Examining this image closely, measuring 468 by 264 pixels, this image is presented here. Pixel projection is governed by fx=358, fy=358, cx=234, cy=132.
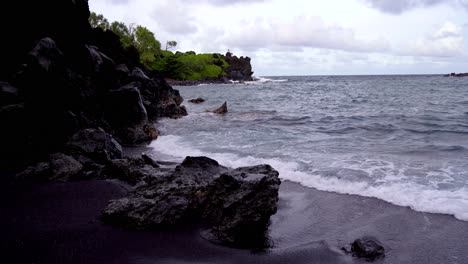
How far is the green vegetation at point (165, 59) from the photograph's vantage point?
275ft

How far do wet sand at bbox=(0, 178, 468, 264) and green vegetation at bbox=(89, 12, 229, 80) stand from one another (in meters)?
72.3

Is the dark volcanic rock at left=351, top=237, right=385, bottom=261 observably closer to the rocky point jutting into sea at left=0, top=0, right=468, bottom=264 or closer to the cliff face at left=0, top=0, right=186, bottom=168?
the rocky point jutting into sea at left=0, top=0, right=468, bottom=264

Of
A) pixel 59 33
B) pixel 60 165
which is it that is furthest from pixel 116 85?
pixel 60 165

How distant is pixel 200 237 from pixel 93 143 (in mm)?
5591

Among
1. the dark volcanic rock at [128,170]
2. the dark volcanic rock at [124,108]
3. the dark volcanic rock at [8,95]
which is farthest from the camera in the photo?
the dark volcanic rock at [124,108]

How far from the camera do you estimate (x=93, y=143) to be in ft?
34.5

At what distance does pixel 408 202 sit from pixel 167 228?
18.0 feet

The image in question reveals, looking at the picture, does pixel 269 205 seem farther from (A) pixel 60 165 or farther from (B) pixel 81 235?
(A) pixel 60 165

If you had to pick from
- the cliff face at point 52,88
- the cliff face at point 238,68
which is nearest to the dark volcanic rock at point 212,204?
the cliff face at point 52,88

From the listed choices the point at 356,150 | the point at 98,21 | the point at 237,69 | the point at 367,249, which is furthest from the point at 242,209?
the point at 237,69

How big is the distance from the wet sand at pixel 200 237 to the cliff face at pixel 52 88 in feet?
8.47

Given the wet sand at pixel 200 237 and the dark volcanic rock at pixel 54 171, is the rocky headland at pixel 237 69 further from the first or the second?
the wet sand at pixel 200 237

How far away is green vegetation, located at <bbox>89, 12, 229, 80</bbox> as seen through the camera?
8384cm

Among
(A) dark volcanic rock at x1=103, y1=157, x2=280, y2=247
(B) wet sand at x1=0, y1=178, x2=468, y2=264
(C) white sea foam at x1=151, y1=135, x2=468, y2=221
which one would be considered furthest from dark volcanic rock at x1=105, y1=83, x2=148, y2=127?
(A) dark volcanic rock at x1=103, y1=157, x2=280, y2=247
